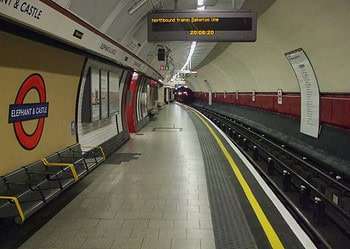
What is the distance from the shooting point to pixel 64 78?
577cm

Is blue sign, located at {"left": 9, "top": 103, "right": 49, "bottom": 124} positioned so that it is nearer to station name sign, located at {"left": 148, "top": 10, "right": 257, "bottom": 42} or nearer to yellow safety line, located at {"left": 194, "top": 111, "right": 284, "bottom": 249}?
station name sign, located at {"left": 148, "top": 10, "right": 257, "bottom": 42}

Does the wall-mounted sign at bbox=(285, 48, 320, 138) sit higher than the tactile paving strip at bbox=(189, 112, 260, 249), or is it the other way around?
the wall-mounted sign at bbox=(285, 48, 320, 138)

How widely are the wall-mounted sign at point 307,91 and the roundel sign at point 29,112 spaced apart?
6385mm

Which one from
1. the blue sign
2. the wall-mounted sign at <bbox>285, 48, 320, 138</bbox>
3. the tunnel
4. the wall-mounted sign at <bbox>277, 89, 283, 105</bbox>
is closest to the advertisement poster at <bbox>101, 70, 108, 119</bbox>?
the tunnel

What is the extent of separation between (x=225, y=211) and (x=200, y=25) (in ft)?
13.3

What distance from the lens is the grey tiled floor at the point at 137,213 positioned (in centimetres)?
Answer: 369

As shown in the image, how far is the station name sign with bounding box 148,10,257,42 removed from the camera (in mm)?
7188

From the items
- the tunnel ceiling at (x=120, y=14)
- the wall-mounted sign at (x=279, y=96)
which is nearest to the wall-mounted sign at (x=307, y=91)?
the wall-mounted sign at (x=279, y=96)

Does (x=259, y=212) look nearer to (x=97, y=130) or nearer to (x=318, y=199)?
(x=318, y=199)

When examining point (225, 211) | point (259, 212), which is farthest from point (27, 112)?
point (259, 212)

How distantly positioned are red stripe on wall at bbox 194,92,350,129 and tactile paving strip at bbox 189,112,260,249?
2.52m

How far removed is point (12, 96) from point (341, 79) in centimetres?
643

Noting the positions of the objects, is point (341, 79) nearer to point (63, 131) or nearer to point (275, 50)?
point (275, 50)

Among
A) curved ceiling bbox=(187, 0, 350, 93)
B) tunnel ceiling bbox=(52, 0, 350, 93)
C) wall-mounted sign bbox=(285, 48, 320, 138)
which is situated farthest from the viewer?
wall-mounted sign bbox=(285, 48, 320, 138)
